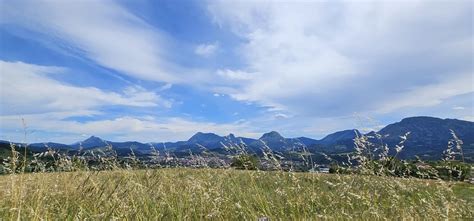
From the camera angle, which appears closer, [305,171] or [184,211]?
[184,211]

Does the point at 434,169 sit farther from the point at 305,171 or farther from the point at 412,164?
the point at 305,171

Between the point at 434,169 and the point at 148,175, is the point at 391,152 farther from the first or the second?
the point at 148,175

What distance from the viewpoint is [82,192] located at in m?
4.99

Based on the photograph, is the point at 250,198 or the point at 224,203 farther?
the point at 250,198

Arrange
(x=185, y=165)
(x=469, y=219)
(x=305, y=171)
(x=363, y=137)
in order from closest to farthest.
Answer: (x=469, y=219), (x=363, y=137), (x=305, y=171), (x=185, y=165)

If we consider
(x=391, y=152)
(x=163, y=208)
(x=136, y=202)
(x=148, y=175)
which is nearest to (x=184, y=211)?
(x=163, y=208)

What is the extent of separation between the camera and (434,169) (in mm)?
5145

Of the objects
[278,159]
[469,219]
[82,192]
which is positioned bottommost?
[469,219]

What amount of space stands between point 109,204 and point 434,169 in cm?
455

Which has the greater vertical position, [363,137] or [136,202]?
[363,137]

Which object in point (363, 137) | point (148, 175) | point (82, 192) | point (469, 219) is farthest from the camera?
point (148, 175)

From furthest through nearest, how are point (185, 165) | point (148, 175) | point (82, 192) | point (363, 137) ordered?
1. point (185, 165)
2. point (148, 175)
3. point (363, 137)
4. point (82, 192)

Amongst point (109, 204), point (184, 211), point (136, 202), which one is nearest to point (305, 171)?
point (184, 211)

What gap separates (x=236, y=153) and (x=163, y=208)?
1.89m
